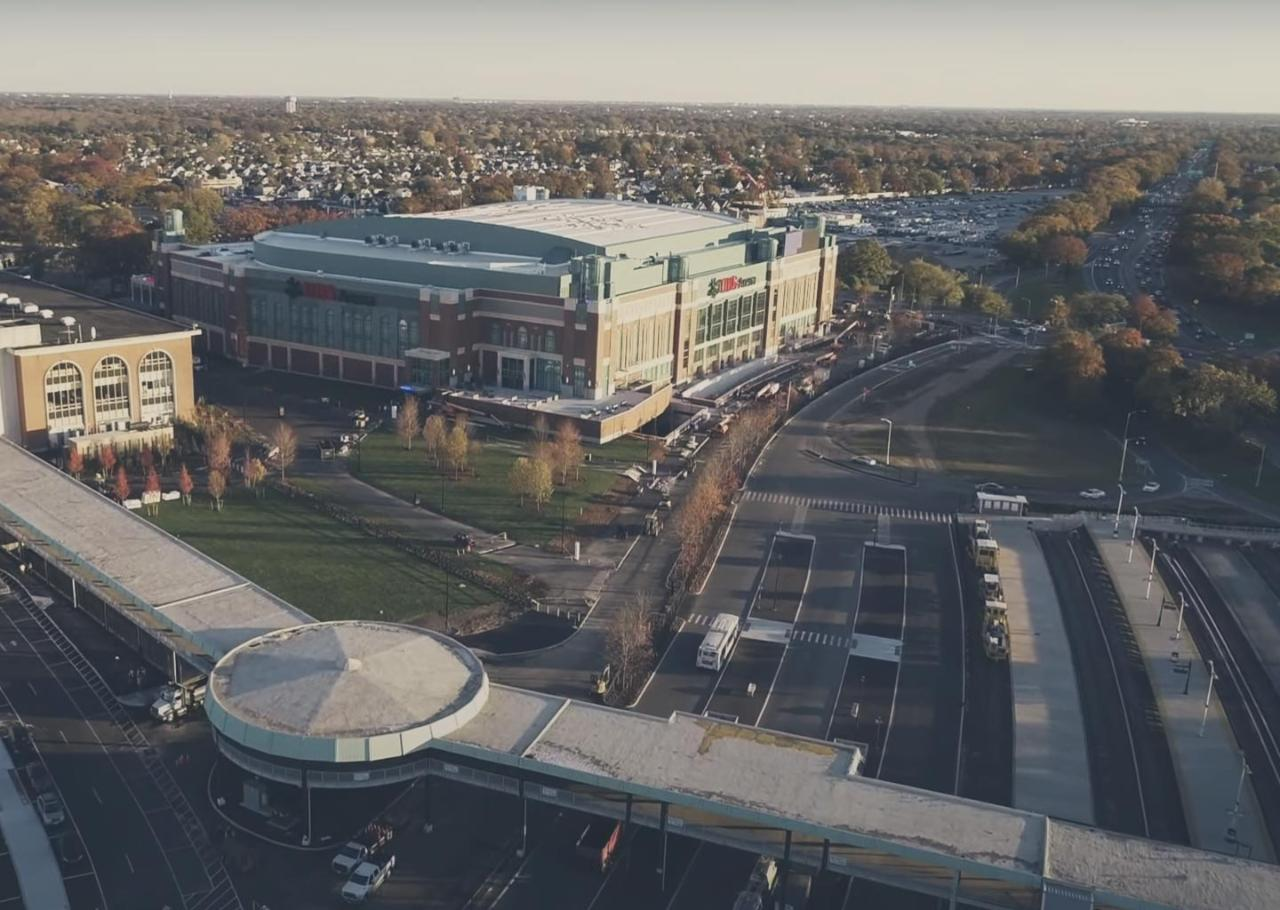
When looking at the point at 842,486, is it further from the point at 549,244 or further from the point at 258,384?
the point at 258,384

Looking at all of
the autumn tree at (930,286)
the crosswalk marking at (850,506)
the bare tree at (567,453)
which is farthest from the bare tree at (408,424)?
the autumn tree at (930,286)

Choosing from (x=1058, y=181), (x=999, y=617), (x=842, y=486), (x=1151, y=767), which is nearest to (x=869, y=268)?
(x=842, y=486)

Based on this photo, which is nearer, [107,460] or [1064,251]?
[107,460]

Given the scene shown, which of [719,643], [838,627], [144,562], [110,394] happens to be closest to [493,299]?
[110,394]

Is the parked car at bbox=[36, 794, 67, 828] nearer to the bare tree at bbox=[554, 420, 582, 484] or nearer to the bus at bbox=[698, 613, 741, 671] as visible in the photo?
the bus at bbox=[698, 613, 741, 671]

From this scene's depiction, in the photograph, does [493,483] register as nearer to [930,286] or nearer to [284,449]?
[284,449]
